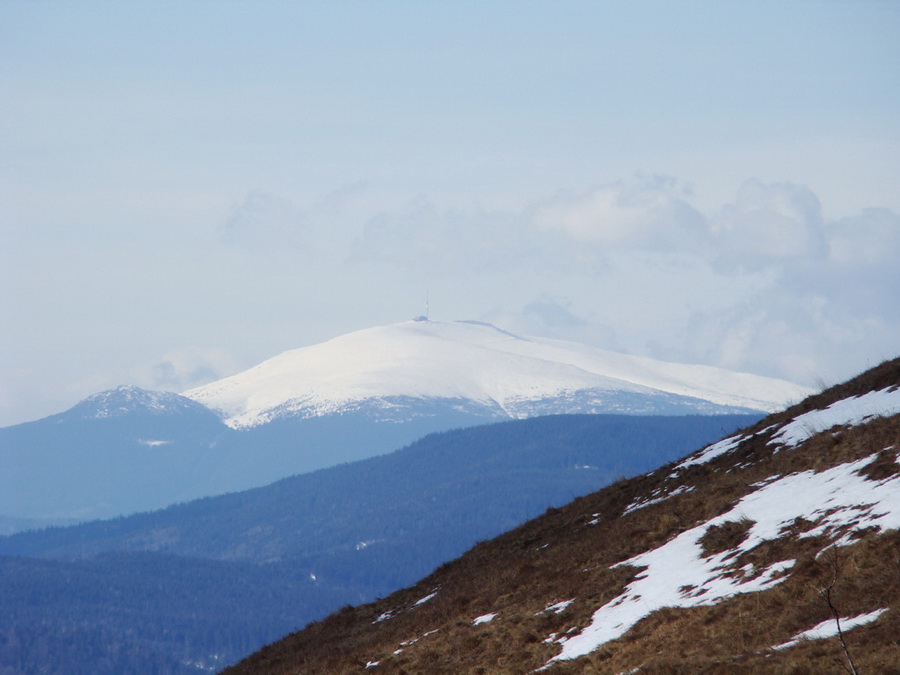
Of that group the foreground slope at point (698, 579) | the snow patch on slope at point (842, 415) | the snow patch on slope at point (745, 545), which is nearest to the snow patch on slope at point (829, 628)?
the foreground slope at point (698, 579)

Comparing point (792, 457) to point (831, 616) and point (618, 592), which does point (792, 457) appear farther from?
point (831, 616)

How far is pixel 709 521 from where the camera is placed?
3155cm

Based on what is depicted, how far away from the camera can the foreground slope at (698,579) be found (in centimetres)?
2144

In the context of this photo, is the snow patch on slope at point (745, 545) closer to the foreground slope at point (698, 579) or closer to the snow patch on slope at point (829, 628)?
the foreground slope at point (698, 579)

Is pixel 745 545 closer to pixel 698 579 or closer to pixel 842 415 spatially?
pixel 698 579

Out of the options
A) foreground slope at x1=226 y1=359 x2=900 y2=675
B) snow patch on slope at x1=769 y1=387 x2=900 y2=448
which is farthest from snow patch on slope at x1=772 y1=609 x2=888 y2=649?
snow patch on slope at x1=769 y1=387 x2=900 y2=448

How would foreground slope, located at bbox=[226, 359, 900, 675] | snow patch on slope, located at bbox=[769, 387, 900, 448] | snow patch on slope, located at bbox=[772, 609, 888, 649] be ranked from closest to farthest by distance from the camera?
snow patch on slope, located at bbox=[772, 609, 888, 649]
foreground slope, located at bbox=[226, 359, 900, 675]
snow patch on slope, located at bbox=[769, 387, 900, 448]

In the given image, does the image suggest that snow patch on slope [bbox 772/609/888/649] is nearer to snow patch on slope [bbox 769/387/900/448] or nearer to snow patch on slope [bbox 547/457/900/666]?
snow patch on slope [bbox 547/457/900/666]

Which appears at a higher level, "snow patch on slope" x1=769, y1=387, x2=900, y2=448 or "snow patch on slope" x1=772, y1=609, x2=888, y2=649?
Result: "snow patch on slope" x1=769, y1=387, x2=900, y2=448

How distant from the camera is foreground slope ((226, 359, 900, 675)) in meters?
21.4

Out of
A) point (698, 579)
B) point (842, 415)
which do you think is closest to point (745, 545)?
point (698, 579)

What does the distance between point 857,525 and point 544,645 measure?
7.42 metres

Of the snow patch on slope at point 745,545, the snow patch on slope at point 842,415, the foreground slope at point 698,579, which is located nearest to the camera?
the foreground slope at point 698,579

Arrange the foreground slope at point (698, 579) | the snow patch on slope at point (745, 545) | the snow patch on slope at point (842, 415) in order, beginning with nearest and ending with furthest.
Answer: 1. the foreground slope at point (698, 579)
2. the snow patch on slope at point (745, 545)
3. the snow patch on slope at point (842, 415)
